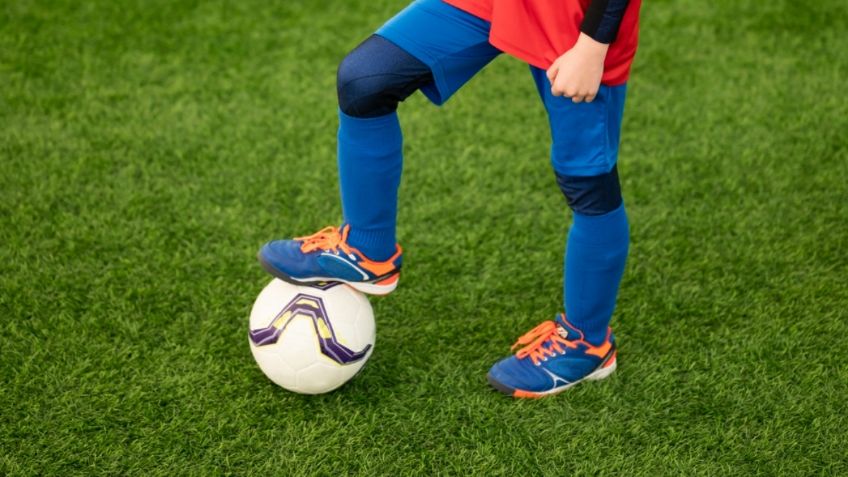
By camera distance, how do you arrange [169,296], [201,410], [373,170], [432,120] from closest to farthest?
[373,170] → [201,410] → [169,296] → [432,120]

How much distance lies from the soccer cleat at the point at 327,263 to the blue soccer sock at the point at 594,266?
1.43 ft

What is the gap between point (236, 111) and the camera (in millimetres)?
3645

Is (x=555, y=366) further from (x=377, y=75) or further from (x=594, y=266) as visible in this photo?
(x=377, y=75)

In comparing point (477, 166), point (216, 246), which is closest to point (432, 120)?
point (477, 166)

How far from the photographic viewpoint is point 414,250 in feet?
9.45

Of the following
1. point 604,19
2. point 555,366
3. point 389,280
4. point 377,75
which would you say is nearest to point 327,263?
point 389,280

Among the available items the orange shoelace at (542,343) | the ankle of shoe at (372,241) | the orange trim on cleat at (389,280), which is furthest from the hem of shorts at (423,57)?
the orange shoelace at (542,343)

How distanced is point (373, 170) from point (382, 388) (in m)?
0.59

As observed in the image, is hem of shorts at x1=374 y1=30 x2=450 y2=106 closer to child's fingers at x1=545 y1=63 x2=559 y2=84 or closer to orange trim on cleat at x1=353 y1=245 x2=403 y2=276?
child's fingers at x1=545 y1=63 x2=559 y2=84

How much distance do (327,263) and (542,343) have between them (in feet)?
1.93

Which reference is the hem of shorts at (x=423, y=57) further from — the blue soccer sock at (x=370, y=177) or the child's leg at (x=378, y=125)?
the blue soccer sock at (x=370, y=177)

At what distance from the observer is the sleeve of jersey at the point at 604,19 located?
1.82 m

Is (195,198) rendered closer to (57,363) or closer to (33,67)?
(57,363)

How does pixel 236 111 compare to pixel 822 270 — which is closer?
pixel 822 270
